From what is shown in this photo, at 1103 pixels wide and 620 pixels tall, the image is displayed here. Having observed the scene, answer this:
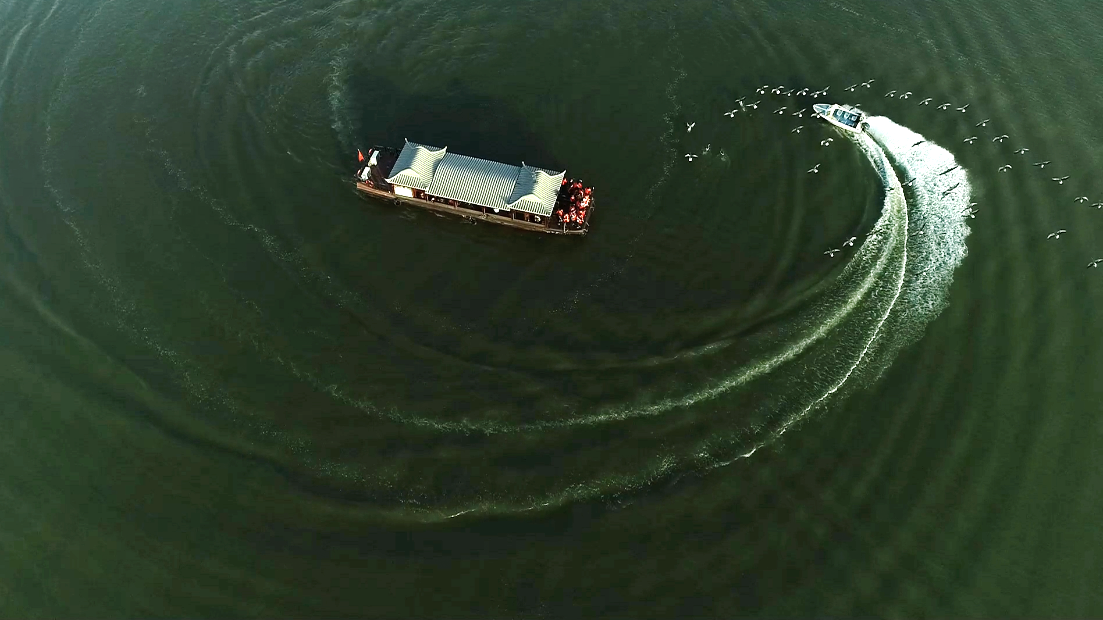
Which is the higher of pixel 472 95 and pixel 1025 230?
pixel 472 95

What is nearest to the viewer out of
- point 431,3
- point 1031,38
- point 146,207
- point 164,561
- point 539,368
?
point 164,561

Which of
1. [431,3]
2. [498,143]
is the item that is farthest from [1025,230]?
[431,3]

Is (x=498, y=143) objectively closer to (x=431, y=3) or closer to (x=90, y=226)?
(x=431, y=3)

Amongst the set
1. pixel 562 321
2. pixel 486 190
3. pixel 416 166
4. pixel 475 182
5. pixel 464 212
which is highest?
pixel 416 166

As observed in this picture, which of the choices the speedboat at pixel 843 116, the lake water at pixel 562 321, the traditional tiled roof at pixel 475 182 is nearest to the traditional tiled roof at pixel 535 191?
the traditional tiled roof at pixel 475 182

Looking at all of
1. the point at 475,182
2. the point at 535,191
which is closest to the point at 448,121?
the point at 475,182

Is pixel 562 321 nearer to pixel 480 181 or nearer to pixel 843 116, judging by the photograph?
pixel 480 181

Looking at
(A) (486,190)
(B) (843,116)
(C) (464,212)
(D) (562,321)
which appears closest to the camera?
(D) (562,321)
